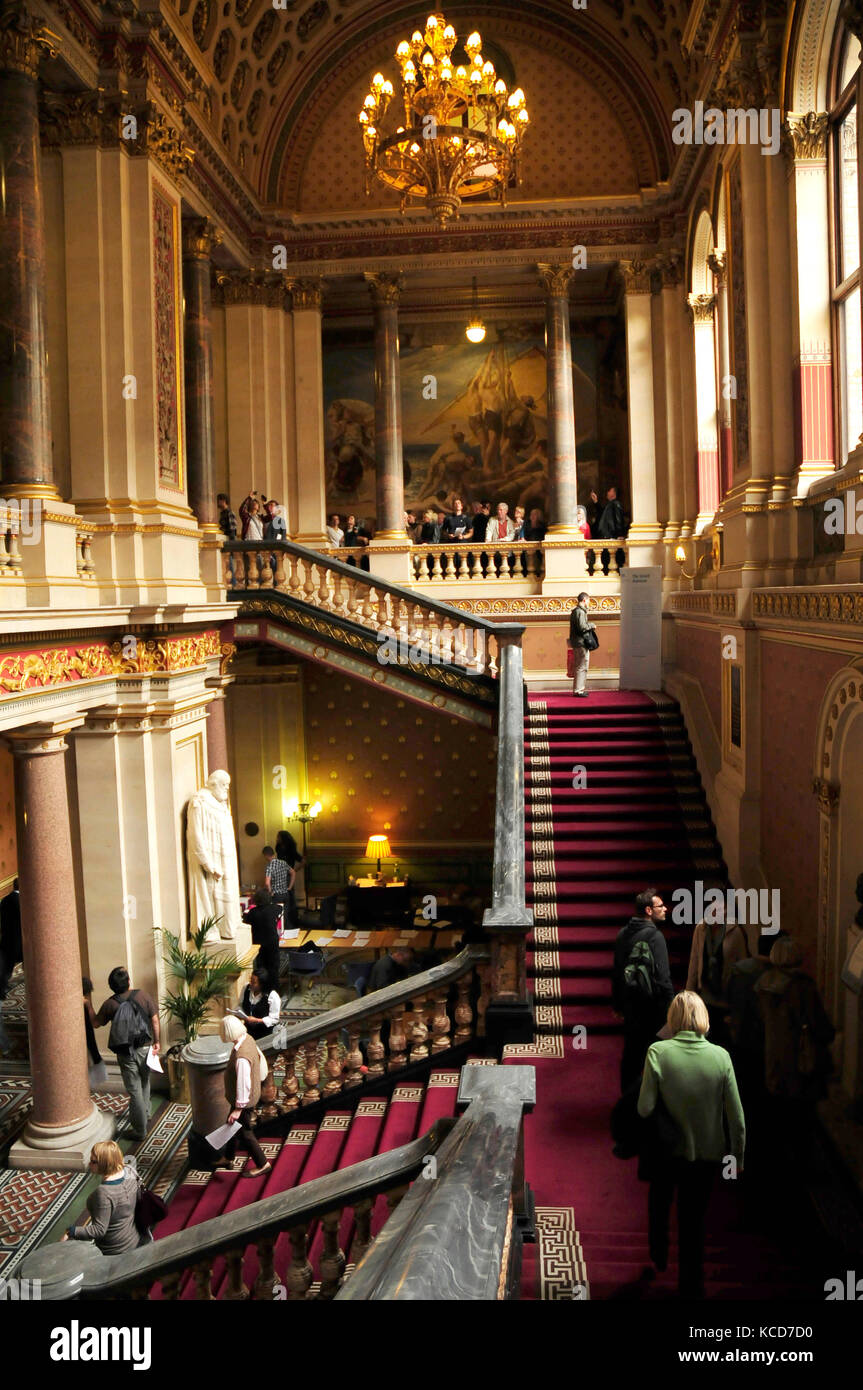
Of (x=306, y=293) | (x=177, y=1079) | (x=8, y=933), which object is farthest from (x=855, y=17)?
(x=8, y=933)

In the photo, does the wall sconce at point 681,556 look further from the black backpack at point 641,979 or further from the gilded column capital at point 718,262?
the black backpack at point 641,979

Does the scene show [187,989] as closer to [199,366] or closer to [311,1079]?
[311,1079]

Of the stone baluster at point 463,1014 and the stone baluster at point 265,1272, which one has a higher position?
the stone baluster at point 463,1014

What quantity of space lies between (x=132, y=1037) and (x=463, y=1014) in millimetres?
3427

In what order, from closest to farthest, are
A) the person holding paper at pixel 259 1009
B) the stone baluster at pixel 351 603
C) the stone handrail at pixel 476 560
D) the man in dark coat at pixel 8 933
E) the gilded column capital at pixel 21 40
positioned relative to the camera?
1. the gilded column capital at pixel 21 40
2. the person holding paper at pixel 259 1009
3. the man in dark coat at pixel 8 933
4. the stone baluster at pixel 351 603
5. the stone handrail at pixel 476 560

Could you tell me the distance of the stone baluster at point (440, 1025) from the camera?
7758mm

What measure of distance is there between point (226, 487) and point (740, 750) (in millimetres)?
9777

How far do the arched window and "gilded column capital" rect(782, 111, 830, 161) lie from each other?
0.08 meters

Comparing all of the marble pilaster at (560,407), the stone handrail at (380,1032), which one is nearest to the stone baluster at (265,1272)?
the stone handrail at (380,1032)

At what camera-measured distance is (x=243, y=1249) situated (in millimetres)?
5273

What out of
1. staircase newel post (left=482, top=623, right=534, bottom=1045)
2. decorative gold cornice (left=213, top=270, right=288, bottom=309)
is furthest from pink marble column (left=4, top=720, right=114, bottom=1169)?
decorative gold cornice (left=213, top=270, right=288, bottom=309)

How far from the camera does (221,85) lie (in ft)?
46.4

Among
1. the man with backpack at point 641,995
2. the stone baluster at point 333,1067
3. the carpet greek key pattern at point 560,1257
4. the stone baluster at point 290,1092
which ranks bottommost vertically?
the stone baluster at point 290,1092

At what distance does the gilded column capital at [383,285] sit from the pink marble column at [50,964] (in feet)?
33.9
